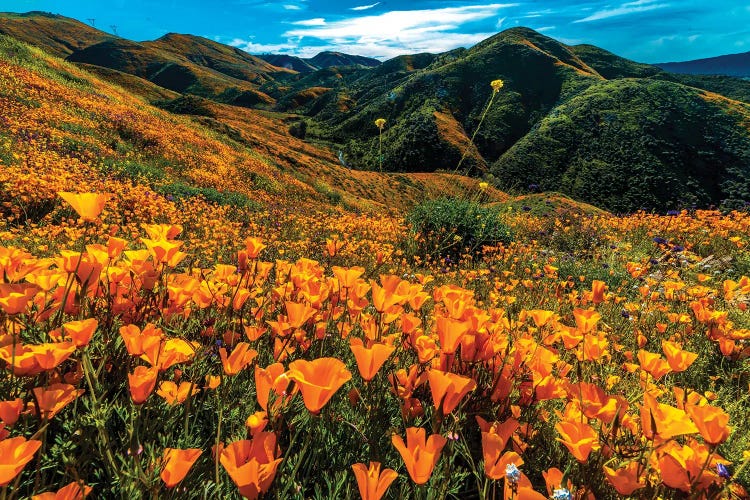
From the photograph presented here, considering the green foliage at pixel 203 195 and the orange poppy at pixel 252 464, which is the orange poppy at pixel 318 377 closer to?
the orange poppy at pixel 252 464

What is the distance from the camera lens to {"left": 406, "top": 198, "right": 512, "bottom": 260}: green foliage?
300 inches

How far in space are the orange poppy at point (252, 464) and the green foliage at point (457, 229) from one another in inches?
259

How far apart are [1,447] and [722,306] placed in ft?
18.3

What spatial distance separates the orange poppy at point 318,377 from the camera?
3.08ft

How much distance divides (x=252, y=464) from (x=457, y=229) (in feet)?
23.7

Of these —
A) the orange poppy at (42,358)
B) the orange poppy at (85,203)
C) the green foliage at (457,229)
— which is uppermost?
the orange poppy at (85,203)

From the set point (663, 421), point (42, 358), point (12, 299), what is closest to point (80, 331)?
point (42, 358)

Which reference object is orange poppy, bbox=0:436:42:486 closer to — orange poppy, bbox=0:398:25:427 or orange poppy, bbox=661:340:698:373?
orange poppy, bbox=0:398:25:427

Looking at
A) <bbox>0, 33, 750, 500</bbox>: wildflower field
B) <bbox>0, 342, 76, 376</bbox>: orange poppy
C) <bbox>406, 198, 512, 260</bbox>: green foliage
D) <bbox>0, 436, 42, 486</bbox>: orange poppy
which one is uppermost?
<bbox>0, 342, 76, 376</bbox>: orange poppy

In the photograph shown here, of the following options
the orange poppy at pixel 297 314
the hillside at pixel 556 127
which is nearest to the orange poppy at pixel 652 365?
the orange poppy at pixel 297 314

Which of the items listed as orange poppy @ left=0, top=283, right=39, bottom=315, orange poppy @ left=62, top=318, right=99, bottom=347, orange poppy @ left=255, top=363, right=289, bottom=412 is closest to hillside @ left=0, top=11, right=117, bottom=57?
orange poppy @ left=0, top=283, right=39, bottom=315

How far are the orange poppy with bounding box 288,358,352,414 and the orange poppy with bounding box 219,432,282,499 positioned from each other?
0.12 m

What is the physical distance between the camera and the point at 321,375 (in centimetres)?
98

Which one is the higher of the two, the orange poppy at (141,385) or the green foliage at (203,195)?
the orange poppy at (141,385)
